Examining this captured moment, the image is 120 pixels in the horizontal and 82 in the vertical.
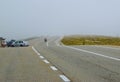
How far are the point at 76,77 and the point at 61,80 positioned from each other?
96 cm

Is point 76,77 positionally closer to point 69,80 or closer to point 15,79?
point 69,80

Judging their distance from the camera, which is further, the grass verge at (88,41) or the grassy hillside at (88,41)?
the grassy hillside at (88,41)

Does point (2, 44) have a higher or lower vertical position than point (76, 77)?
lower

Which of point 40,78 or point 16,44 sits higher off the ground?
point 40,78

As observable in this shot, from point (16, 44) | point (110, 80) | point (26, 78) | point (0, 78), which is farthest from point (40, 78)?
point (16, 44)

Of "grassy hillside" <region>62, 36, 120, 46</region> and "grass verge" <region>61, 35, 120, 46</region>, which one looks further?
"grassy hillside" <region>62, 36, 120, 46</region>

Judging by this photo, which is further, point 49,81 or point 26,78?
point 26,78

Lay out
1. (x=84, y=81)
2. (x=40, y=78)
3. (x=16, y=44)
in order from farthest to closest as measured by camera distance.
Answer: (x=16, y=44) < (x=40, y=78) < (x=84, y=81)

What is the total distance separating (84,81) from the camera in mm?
12109

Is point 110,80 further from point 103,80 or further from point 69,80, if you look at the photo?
point 69,80

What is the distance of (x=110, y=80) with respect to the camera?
12.4 metres

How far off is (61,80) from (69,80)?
26cm

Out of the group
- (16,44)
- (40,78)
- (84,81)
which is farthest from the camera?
(16,44)

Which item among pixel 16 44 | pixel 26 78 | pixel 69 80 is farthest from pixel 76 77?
pixel 16 44
